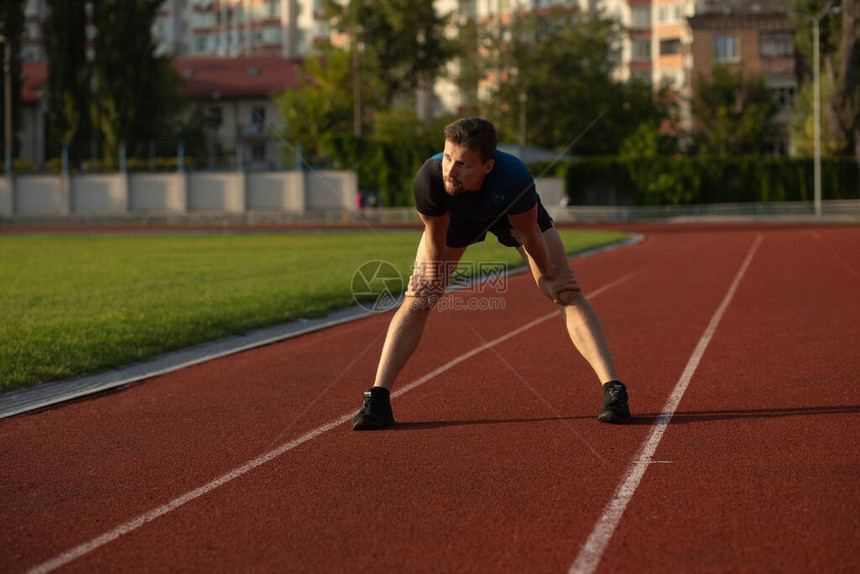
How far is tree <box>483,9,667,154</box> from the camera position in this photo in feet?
214

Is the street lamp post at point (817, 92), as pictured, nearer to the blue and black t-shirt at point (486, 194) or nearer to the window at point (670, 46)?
the window at point (670, 46)

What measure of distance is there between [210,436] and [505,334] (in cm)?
464

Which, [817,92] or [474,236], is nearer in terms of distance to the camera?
[474,236]

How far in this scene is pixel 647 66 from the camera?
8619 centimetres

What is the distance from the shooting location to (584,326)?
19.4ft

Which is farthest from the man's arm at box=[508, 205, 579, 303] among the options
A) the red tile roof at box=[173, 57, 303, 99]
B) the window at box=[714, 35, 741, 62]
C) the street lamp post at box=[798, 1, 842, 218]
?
the red tile roof at box=[173, 57, 303, 99]

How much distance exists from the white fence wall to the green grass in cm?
2416

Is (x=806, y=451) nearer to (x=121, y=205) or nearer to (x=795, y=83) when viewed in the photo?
(x=121, y=205)

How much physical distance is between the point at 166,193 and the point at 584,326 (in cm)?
4778

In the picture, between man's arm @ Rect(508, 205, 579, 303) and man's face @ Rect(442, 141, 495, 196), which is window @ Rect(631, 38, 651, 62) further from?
man's face @ Rect(442, 141, 495, 196)

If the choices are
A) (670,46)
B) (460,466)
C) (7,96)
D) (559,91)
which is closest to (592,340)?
(460,466)

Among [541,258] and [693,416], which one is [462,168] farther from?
[693,416]

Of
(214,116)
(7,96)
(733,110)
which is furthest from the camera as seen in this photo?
(214,116)

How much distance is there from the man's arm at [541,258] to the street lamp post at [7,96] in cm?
5093
